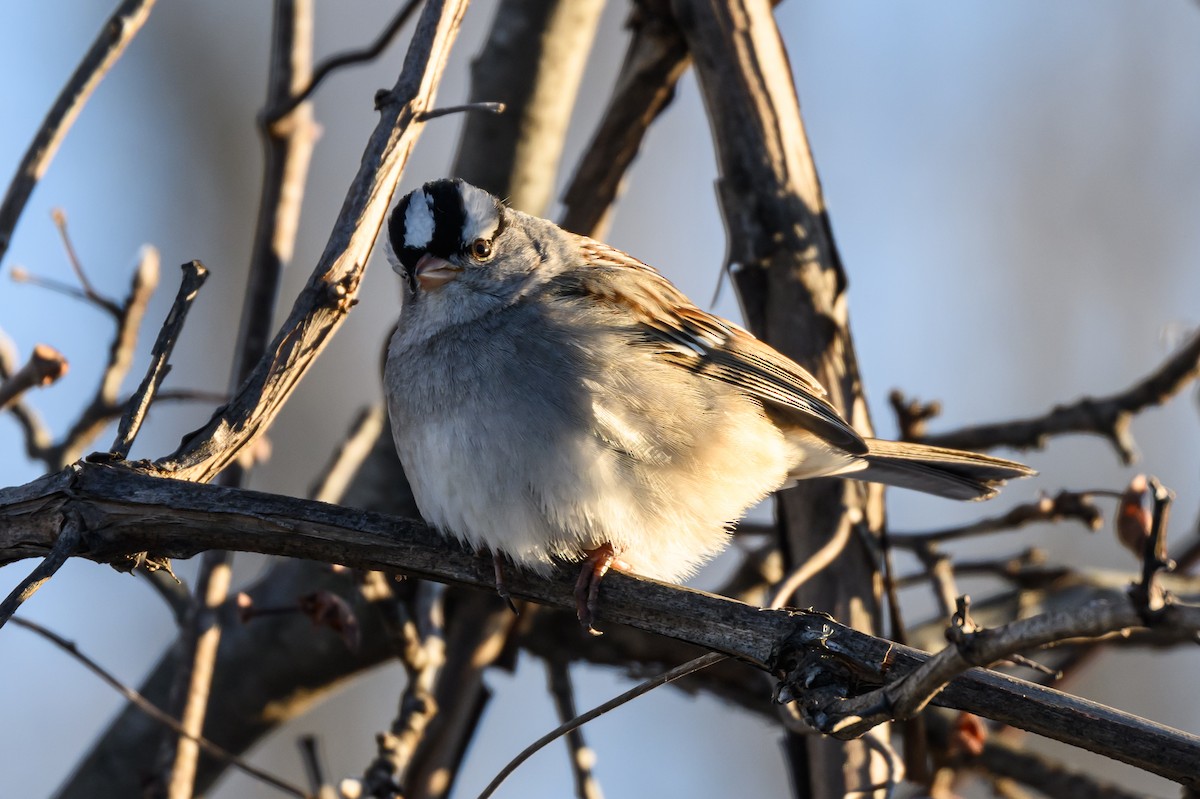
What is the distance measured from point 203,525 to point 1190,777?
1396 millimetres

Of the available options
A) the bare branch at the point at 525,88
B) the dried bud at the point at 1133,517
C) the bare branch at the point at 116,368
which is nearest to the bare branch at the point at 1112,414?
the dried bud at the point at 1133,517

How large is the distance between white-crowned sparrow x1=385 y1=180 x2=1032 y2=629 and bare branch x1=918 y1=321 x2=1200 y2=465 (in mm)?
306

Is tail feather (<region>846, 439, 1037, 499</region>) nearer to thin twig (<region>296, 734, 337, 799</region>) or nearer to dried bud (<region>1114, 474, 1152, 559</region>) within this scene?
dried bud (<region>1114, 474, 1152, 559</region>)

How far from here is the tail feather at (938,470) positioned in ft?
9.59

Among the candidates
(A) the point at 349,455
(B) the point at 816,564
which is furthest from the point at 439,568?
(A) the point at 349,455

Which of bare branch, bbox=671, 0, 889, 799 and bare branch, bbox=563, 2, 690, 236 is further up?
bare branch, bbox=563, 2, 690, 236

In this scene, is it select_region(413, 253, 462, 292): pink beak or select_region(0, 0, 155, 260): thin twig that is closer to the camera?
select_region(0, 0, 155, 260): thin twig

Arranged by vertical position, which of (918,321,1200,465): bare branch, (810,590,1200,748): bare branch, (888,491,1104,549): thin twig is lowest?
(810,590,1200,748): bare branch

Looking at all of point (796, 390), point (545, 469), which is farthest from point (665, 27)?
point (545, 469)

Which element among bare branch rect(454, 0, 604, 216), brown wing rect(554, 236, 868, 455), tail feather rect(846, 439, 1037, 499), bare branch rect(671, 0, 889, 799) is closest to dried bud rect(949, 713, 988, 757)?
bare branch rect(671, 0, 889, 799)

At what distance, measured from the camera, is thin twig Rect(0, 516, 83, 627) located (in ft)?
5.23

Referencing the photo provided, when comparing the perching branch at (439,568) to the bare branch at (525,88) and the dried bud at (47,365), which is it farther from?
the bare branch at (525,88)

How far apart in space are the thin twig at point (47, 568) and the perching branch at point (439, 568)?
23mm

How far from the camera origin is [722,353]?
287 cm
